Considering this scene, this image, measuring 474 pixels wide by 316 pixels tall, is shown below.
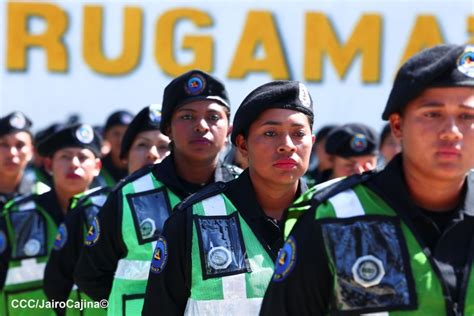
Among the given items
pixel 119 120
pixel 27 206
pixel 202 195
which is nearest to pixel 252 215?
pixel 202 195

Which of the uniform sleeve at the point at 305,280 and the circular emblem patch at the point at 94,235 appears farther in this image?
the circular emblem patch at the point at 94,235

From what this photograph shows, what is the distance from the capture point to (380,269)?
3.19m

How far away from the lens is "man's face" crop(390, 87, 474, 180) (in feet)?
10.5

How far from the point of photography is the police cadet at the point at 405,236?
3182 mm

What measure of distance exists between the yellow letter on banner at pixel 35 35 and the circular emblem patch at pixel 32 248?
692 centimetres

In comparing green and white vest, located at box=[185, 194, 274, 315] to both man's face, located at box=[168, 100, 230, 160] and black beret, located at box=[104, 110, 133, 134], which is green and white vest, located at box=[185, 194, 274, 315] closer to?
man's face, located at box=[168, 100, 230, 160]

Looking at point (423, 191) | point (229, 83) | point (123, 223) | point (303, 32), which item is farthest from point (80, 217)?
point (303, 32)

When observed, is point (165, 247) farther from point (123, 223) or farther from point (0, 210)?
point (0, 210)

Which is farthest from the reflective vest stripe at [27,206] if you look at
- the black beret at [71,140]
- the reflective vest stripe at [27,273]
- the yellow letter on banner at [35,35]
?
the yellow letter on banner at [35,35]

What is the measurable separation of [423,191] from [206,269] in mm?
1142

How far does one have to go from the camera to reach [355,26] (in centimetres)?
1419

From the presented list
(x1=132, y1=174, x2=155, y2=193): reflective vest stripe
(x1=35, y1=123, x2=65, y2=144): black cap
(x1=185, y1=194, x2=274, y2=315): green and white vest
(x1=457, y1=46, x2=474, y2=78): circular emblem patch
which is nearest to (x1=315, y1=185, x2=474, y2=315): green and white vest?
(x1=457, y1=46, x2=474, y2=78): circular emblem patch

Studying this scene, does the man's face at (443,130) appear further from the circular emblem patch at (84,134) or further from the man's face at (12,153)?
the man's face at (12,153)

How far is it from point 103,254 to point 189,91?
91 centimetres
